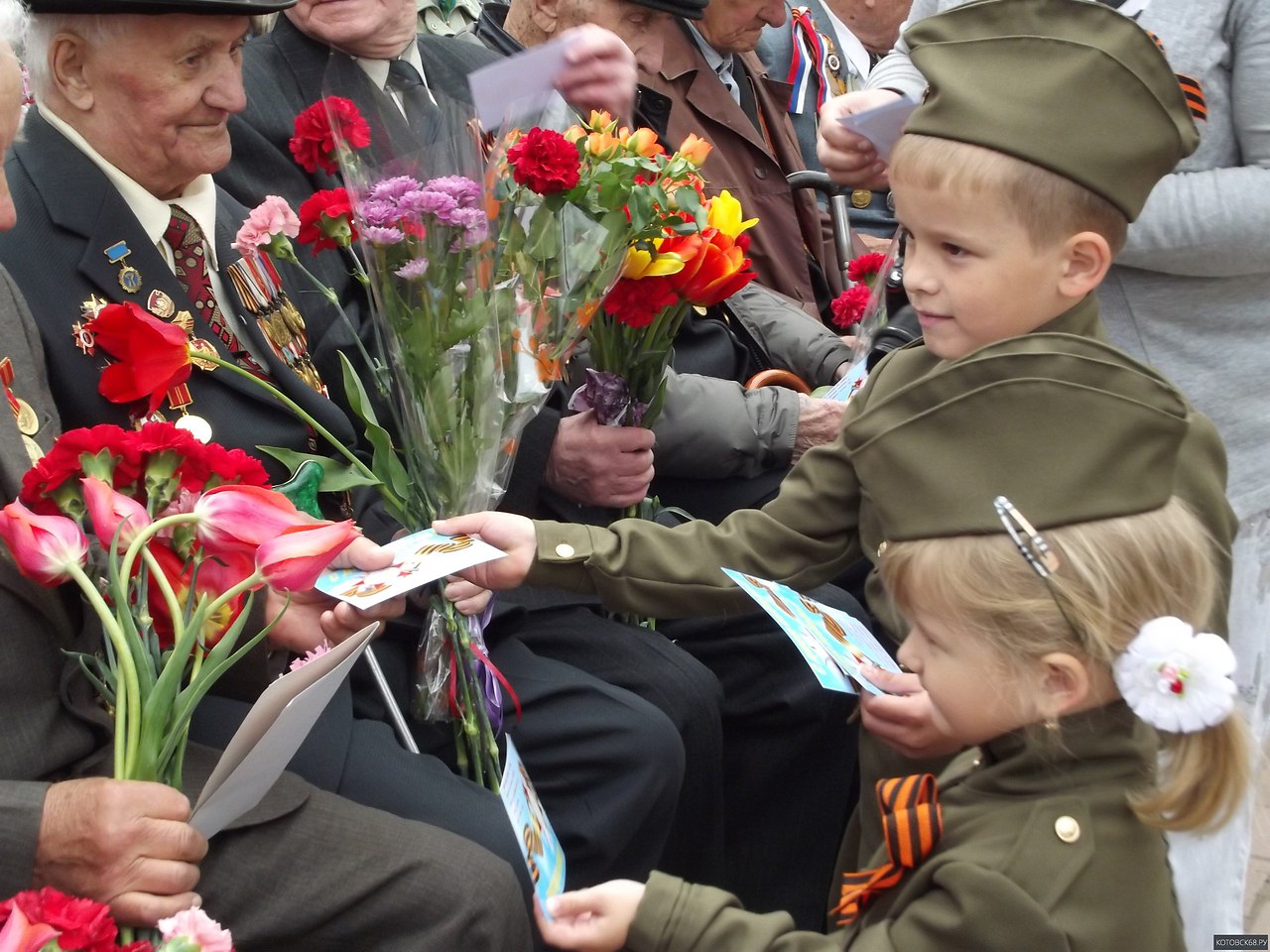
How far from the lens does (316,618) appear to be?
2277 millimetres

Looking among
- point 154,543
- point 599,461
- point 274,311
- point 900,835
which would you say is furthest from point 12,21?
point 900,835

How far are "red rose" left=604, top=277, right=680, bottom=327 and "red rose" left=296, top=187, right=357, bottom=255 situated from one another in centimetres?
52

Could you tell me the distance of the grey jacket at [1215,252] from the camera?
2.46 metres

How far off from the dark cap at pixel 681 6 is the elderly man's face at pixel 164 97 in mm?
1534

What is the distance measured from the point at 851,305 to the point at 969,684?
2.48 metres

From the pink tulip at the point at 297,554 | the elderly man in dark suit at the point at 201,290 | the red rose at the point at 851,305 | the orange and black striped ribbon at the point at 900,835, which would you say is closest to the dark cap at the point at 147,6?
the elderly man in dark suit at the point at 201,290

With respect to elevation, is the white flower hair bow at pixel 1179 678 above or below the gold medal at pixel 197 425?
above

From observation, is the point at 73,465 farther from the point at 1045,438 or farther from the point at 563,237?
the point at 1045,438

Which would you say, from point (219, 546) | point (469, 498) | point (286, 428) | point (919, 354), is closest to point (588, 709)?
point (469, 498)

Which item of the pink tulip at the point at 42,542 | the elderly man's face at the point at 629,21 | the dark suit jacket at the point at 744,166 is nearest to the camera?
the pink tulip at the point at 42,542

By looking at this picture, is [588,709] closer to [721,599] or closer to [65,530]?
[721,599]

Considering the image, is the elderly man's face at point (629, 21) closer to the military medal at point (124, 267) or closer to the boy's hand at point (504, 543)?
the military medal at point (124, 267)

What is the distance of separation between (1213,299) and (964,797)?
1.33m

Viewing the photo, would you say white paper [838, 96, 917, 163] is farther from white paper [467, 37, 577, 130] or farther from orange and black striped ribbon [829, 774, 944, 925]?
orange and black striped ribbon [829, 774, 944, 925]
